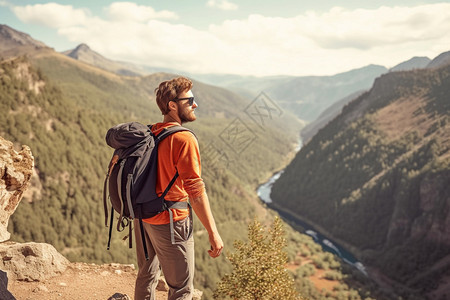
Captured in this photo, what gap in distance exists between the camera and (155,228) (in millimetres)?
4895

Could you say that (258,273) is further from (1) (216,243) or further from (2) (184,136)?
(2) (184,136)

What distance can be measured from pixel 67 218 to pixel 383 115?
387 feet

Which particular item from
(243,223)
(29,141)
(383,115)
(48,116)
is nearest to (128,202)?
(29,141)

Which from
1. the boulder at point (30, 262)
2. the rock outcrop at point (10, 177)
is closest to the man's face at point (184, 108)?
the rock outcrop at point (10, 177)

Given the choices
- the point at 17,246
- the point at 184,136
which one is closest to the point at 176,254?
the point at 184,136

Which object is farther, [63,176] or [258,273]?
[63,176]

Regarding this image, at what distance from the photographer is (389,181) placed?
98.6 m

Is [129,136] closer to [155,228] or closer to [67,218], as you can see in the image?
[155,228]

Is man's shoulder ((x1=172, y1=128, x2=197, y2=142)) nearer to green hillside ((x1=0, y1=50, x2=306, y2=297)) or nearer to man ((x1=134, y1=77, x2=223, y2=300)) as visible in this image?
man ((x1=134, y1=77, x2=223, y2=300))

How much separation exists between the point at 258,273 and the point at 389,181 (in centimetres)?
10168

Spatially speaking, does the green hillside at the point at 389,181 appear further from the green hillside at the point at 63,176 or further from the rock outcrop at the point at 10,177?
the rock outcrop at the point at 10,177

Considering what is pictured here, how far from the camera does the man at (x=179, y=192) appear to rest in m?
4.47

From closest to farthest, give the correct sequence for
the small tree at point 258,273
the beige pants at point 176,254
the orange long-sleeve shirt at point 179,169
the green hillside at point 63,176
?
1. the orange long-sleeve shirt at point 179,169
2. the beige pants at point 176,254
3. the small tree at point 258,273
4. the green hillside at point 63,176

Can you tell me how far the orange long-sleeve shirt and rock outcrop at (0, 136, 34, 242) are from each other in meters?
5.92
